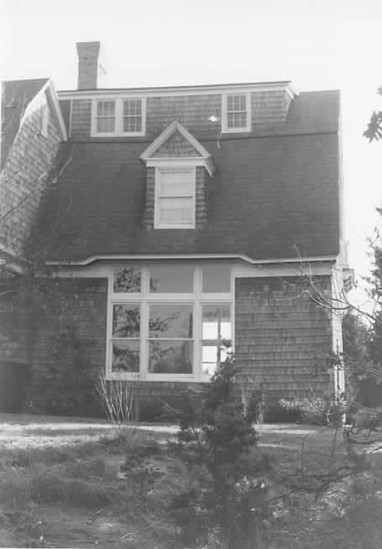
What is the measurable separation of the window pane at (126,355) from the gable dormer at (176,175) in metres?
2.28

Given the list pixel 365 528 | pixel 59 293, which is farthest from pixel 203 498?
pixel 59 293

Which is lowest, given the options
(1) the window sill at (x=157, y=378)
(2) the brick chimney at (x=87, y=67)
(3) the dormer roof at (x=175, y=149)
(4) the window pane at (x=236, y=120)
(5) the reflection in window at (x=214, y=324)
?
(1) the window sill at (x=157, y=378)

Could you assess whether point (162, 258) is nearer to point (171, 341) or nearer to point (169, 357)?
point (171, 341)

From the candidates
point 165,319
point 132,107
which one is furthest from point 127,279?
point 132,107

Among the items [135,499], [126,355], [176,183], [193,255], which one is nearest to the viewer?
[135,499]

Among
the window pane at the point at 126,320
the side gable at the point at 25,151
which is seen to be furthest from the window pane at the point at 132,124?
the window pane at the point at 126,320

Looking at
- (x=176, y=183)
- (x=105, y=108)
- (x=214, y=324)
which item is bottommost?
(x=214, y=324)

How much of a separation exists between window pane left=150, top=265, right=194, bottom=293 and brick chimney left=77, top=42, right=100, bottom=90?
274 inches

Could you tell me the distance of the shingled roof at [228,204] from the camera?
1130 cm

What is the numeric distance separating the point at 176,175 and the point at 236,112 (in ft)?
9.32

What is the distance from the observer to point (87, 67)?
57.0 feet

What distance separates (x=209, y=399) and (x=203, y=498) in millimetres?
675

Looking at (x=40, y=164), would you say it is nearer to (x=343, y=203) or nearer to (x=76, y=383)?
(x=76, y=383)

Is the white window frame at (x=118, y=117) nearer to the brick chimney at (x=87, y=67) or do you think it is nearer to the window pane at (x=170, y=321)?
the brick chimney at (x=87, y=67)
